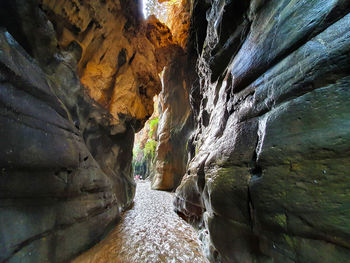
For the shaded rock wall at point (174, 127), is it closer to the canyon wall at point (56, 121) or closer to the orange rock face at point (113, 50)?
the orange rock face at point (113, 50)

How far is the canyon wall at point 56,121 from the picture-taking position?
1856 mm

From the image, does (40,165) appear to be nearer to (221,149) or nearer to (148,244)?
(148,244)

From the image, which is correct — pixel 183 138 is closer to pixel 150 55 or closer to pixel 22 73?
pixel 150 55

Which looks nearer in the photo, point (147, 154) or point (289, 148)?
point (289, 148)

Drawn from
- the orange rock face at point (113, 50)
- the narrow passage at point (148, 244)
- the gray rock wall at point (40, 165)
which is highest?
the orange rock face at point (113, 50)

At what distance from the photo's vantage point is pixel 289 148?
4.78 ft

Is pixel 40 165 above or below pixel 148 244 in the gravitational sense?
above

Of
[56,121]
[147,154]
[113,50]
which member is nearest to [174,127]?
[147,154]

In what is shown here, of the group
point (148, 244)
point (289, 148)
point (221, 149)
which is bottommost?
point (148, 244)

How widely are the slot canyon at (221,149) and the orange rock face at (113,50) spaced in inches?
2.0

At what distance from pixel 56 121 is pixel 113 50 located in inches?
152

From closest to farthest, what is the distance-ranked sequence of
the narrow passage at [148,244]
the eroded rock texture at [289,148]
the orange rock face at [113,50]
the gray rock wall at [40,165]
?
the eroded rock texture at [289,148], the gray rock wall at [40,165], the narrow passage at [148,244], the orange rock face at [113,50]

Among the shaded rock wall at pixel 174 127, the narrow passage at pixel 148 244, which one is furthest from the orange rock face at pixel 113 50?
the shaded rock wall at pixel 174 127

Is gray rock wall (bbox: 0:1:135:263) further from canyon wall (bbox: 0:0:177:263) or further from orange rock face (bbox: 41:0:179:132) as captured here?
orange rock face (bbox: 41:0:179:132)
